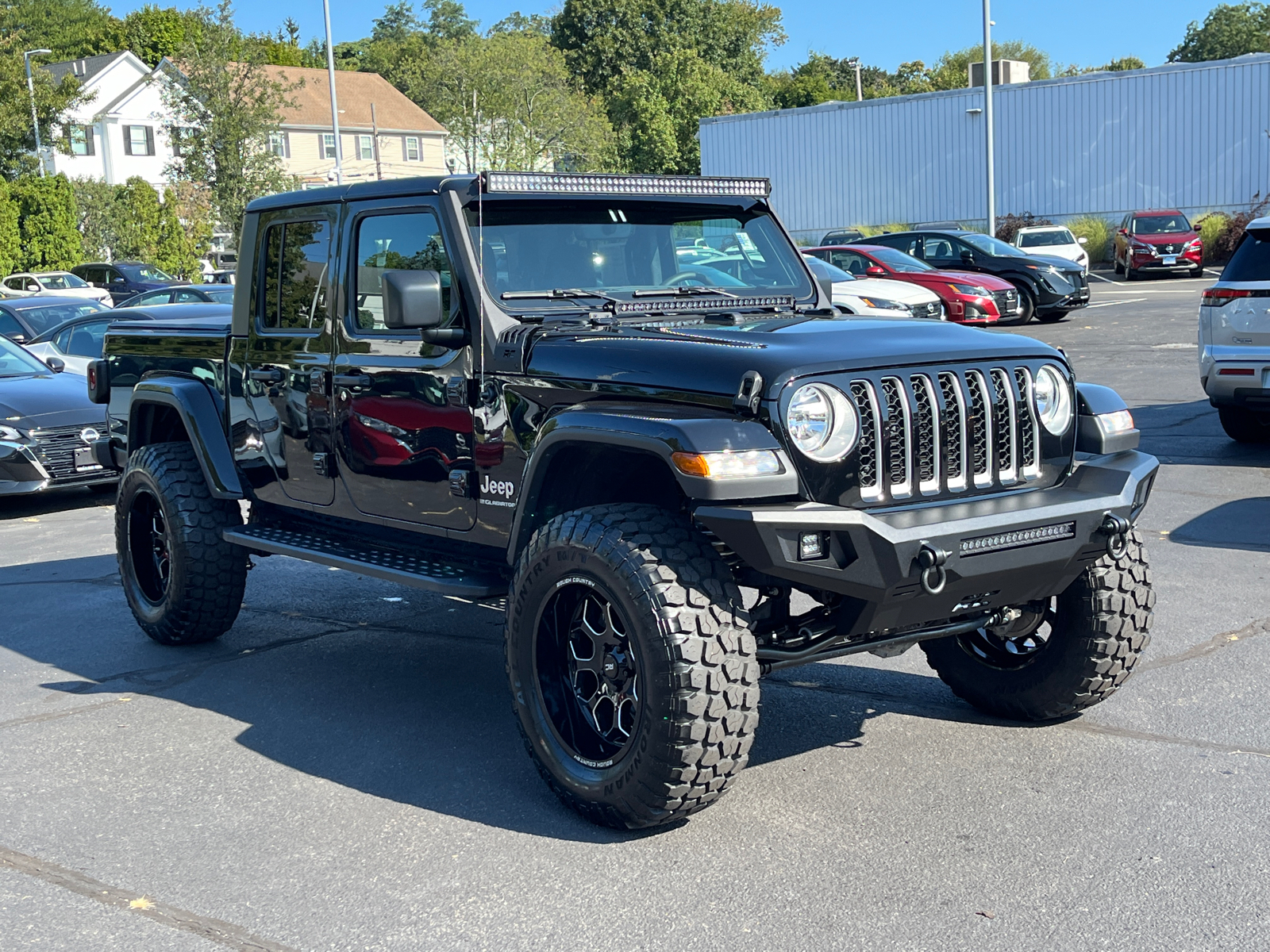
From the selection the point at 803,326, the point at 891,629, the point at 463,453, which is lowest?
the point at 891,629

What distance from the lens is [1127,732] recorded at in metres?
4.89

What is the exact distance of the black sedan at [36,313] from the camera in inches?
651

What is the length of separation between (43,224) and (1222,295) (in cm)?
4342

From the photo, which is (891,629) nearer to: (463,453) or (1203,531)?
(463,453)

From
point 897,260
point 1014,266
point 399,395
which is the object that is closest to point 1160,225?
point 1014,266

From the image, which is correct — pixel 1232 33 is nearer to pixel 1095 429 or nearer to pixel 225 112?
pixel 225 112

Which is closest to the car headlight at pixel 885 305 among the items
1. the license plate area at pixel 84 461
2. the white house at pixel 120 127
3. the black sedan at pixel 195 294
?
the black sedan at pixel 195 294

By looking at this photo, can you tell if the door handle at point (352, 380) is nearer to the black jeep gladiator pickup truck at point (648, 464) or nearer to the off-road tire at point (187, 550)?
the black jeep gladiator pickup truck at point (648, 464)

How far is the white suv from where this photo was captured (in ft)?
32.3

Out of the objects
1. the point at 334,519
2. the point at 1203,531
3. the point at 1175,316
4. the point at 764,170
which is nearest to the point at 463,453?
the point at 334,519

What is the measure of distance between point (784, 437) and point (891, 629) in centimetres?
80

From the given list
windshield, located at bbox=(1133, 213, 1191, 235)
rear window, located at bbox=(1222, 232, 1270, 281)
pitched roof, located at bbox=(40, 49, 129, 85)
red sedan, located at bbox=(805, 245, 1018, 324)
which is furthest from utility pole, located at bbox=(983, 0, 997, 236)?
pitched roof, located at bbox=(40, 49, 129, 85)

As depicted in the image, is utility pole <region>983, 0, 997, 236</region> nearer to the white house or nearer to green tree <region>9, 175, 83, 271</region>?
green tree <region>9, 175, 83, 271</region>

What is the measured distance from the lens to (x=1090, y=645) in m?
4.68
